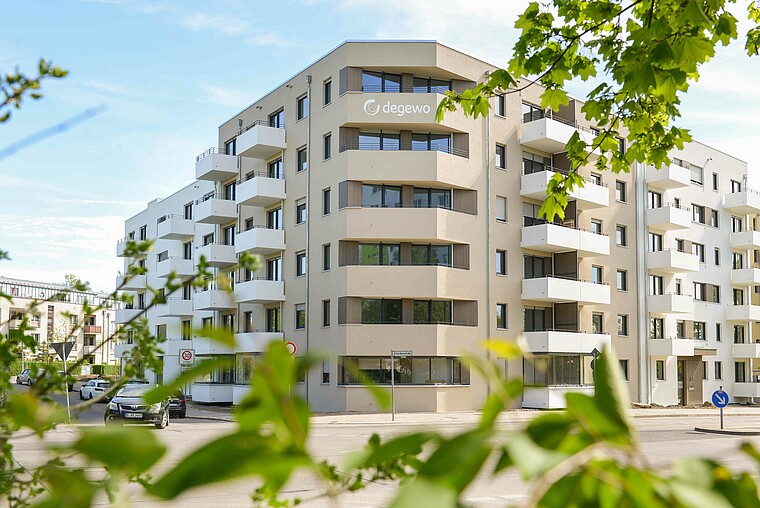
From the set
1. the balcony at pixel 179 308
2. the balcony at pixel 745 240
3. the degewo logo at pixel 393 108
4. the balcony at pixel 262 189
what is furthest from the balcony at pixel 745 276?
the balcony at pixel 179 308

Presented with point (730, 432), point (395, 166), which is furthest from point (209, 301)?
point (730, 432)

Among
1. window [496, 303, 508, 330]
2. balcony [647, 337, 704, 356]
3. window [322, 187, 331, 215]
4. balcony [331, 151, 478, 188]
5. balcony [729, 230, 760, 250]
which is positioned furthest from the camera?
balcony [729, 230, 760, 250]

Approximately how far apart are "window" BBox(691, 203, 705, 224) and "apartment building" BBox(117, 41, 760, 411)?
20.3ft

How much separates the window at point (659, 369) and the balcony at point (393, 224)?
17.4 metres

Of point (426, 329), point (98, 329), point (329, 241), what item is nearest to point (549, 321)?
point (426, 329)

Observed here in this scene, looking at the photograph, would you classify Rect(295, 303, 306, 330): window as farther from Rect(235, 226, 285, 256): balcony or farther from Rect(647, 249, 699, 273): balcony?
Rect(647, 249, 699, 273): balcony

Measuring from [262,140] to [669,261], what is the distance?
23.7 metres

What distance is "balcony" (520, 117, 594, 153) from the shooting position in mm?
43281

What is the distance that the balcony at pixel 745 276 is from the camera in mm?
57062

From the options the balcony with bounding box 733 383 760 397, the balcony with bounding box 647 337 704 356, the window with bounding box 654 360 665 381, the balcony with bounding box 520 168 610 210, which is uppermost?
the balcony with bounding box 520 168 610 210

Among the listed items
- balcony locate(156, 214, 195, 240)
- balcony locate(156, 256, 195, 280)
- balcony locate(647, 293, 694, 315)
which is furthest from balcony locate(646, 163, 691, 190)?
balcony locate(156, 214, 195, 240)

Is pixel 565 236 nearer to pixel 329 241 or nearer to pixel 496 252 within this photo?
pixel 496 252

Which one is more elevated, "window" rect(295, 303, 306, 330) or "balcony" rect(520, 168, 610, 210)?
"balcony" rect(520, 168, 610, 210)

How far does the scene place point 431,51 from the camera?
40.8 metres
